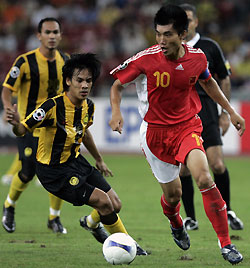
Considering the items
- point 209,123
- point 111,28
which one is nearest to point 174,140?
point 209,123

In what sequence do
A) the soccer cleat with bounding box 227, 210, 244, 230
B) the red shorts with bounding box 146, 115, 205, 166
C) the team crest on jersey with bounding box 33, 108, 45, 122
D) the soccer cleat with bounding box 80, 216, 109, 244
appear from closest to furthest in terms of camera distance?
the red shorts with bounding box 146, 115, 205, 166 < the team crest on jersey with bounding box 33, 108, 45, 122 < the soccer cleat with bounding box 80, 216, 109, 244 < the soccer cleat with bounding box 227, 210, 244, 230

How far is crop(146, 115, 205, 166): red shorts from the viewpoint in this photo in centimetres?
548

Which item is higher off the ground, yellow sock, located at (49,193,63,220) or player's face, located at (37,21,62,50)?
player's face, located at (37,21,62,50)

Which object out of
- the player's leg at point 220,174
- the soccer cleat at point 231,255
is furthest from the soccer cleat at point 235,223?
the soccer cleat at point 231,255

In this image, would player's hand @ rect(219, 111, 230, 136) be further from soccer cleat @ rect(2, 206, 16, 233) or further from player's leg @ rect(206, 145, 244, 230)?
soccer cleat @ rect(2, 206, 16, 233)

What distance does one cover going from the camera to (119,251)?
5164 millimetres

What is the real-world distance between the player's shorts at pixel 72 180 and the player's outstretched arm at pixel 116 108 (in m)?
0.67

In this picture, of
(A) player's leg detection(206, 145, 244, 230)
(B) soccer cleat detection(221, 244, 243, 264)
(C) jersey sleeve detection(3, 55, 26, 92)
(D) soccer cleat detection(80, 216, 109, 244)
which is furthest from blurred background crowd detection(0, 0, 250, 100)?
(B) soccer cleat detection(221, 244, 243, 264)

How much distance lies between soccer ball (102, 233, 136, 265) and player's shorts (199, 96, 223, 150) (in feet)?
7.98

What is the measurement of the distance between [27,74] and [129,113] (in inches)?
363

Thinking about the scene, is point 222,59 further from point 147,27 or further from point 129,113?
point 147,27

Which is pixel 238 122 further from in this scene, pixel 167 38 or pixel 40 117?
pixel 40 117

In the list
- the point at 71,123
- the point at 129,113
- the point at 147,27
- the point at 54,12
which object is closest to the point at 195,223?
the point at 71,123

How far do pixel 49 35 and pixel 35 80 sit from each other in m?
0.51
